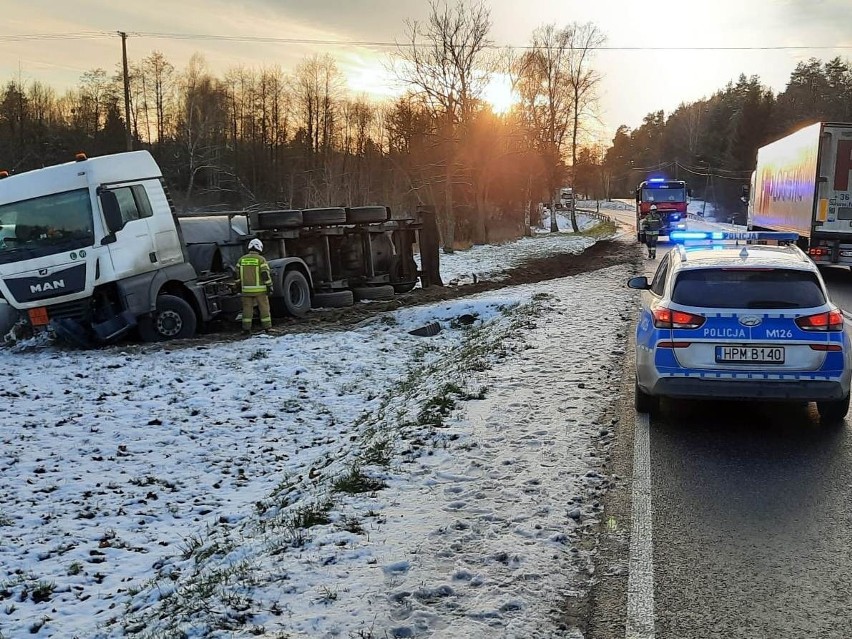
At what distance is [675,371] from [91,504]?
543 centimetres

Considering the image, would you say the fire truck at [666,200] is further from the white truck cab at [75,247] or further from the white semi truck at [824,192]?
the white truck cab at [75,247]

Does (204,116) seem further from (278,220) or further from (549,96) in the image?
(278,220)

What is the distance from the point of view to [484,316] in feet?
50.1

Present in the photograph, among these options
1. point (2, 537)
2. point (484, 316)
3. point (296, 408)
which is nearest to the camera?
point (2, 537)

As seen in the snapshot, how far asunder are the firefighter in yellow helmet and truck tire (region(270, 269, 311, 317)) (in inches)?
54.9

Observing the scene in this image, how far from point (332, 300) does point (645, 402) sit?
11400 mm

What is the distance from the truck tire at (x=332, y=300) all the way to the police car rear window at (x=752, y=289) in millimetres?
11822

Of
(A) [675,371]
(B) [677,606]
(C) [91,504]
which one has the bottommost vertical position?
(C) [91,504]

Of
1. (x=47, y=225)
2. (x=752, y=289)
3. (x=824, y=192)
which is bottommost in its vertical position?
(x=752, y=289)

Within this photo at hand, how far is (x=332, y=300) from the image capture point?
1734cm

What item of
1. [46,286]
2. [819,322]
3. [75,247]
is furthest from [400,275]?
[819,322]

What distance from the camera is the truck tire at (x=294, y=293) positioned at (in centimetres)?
1546

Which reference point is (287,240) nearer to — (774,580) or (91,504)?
(91,504)

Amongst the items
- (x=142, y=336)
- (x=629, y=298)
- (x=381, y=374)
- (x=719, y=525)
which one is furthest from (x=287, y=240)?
(x=719, y=525)
